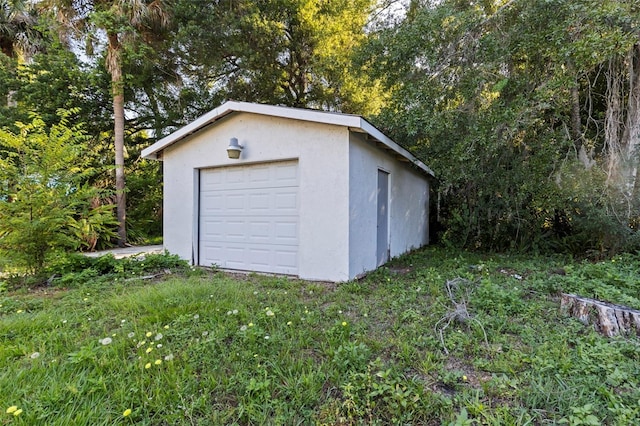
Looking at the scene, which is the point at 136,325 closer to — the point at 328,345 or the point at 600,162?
the point at 328,345

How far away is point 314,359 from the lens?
7.80 ft

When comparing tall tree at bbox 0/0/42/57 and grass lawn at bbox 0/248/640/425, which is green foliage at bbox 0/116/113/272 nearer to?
grass lawn at bbox 0/248/640/425

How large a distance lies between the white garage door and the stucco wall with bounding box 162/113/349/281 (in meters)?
0.23

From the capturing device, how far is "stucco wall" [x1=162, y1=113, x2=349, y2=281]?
4.77m

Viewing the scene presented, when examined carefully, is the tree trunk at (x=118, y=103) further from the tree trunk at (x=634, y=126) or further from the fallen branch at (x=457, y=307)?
the tree trunk at (x=634, y=126)

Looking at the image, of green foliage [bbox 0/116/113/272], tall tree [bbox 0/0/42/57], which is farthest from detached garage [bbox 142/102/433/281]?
tall tree [bbox 0/0/42/57]

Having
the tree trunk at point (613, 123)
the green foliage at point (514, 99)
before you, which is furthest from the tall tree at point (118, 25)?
the tree trunk at point (613, 123)

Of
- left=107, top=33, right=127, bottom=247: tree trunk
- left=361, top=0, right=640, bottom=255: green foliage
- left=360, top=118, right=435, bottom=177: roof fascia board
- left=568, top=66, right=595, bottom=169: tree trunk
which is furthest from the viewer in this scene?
left=107, top=33, right=127, bottom=247: tree trunk

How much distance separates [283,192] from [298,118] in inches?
49.4

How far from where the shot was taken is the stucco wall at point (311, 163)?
15.6ft

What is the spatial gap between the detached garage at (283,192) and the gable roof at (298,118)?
2cm

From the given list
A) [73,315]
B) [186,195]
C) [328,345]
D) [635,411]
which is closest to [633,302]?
[635,411]

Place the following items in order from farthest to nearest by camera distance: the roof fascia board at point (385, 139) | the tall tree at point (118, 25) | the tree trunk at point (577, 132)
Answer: the tall tree at point (118, 25) → the tree trunk at point (577, 132) → the roof fascia board at point (385, 139)

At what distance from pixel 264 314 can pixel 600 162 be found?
21.1ft
